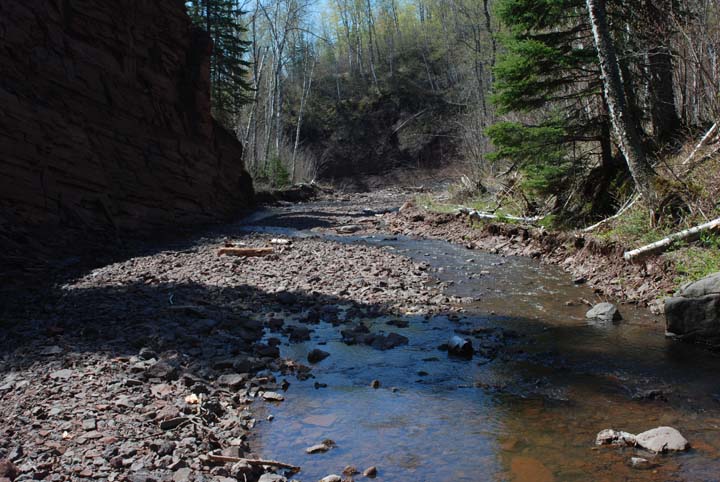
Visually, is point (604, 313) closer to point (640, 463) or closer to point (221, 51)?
point (640, 463)

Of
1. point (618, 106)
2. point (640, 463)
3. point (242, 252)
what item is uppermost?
point (618, 106)

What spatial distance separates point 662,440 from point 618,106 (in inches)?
287

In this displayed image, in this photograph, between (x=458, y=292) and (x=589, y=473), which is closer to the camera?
(x=589, y=473)

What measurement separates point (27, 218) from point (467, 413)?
10.5 m

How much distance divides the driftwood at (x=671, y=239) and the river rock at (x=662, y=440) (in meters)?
4.54

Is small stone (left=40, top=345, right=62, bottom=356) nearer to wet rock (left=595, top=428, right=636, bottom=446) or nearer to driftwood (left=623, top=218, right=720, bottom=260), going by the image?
wet rock (left=595, top=428, right=636, bottom=446)

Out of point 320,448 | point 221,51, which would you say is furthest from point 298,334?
point 221,51

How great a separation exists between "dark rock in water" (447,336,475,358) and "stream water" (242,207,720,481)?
11 centimetres

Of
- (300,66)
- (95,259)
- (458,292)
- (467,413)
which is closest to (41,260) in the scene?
(95,259)

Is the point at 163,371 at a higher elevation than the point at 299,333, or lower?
higher

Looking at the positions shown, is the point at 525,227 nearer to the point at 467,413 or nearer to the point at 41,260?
the point at 467,413

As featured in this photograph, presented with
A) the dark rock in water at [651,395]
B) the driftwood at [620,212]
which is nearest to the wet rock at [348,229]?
the driftwood at [620,212]

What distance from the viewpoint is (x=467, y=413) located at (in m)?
4.46

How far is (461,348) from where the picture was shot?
Result: 231 inches
